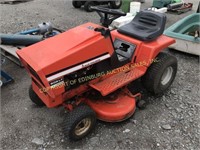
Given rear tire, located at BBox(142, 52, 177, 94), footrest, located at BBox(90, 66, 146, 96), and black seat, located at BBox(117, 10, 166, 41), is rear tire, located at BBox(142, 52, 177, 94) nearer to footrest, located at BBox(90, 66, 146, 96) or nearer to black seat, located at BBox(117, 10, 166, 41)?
footrest, located at BBox(90, 66, 146, 96)

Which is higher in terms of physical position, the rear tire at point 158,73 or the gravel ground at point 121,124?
the rear tire at point 158,73

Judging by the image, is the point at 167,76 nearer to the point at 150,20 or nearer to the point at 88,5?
the point at 150,20

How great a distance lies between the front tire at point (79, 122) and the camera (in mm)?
1732

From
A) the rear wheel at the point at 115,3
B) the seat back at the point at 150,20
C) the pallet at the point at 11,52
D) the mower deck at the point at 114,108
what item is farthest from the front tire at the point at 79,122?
the rear wheel at the point at 115,3

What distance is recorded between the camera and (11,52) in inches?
110

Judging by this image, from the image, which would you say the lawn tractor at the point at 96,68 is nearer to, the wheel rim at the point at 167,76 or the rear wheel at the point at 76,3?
the wheel rim at the point at 167,76

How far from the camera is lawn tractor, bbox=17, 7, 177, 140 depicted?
166 centimetres

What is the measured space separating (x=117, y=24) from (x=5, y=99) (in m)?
2.06

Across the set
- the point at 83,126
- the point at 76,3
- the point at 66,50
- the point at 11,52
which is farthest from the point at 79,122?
the point at 76,3

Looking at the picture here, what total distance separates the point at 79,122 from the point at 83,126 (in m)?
0.14

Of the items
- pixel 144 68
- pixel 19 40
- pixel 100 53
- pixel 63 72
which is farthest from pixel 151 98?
pixel 19 40

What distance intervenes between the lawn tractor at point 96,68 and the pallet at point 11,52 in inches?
34.0

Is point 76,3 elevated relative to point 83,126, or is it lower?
lower

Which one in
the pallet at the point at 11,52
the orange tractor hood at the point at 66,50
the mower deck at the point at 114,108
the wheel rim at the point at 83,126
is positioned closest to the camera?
the orange tractor hood at the point at 66,50
